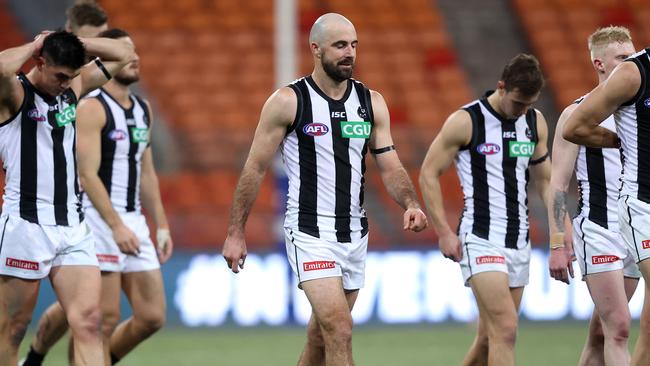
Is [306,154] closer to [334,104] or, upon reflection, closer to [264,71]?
[334,104]

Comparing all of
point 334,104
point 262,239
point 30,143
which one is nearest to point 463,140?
point 334,104

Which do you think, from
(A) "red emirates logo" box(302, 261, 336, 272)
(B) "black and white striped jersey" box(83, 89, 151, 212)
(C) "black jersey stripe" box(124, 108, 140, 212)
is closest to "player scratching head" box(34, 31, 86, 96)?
(B) "black and white striped jersey" box(83, 89, 151, 212)

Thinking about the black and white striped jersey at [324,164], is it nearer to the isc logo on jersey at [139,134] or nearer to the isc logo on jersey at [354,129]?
the isc logo on jersey at [354,129]

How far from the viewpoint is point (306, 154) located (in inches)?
271

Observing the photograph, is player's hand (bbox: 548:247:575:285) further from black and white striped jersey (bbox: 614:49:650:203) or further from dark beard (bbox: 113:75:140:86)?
dark beard (bbox: 113:75:140:86)

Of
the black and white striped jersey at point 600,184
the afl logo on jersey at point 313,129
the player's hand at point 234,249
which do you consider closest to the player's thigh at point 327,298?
the player's hand at point 234,249

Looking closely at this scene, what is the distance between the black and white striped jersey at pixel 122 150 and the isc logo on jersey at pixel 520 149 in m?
2.69

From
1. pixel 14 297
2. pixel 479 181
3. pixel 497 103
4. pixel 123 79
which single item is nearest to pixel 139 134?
pixel 123 79

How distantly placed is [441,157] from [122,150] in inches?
91.8

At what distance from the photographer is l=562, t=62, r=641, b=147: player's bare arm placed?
603 cm

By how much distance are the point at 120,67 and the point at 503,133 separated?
8.65 ft

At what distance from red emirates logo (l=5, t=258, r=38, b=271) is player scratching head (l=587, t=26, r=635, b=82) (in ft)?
12.1

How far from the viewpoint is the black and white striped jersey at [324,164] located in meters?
6.86

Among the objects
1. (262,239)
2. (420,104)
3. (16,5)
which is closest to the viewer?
(262,239)
